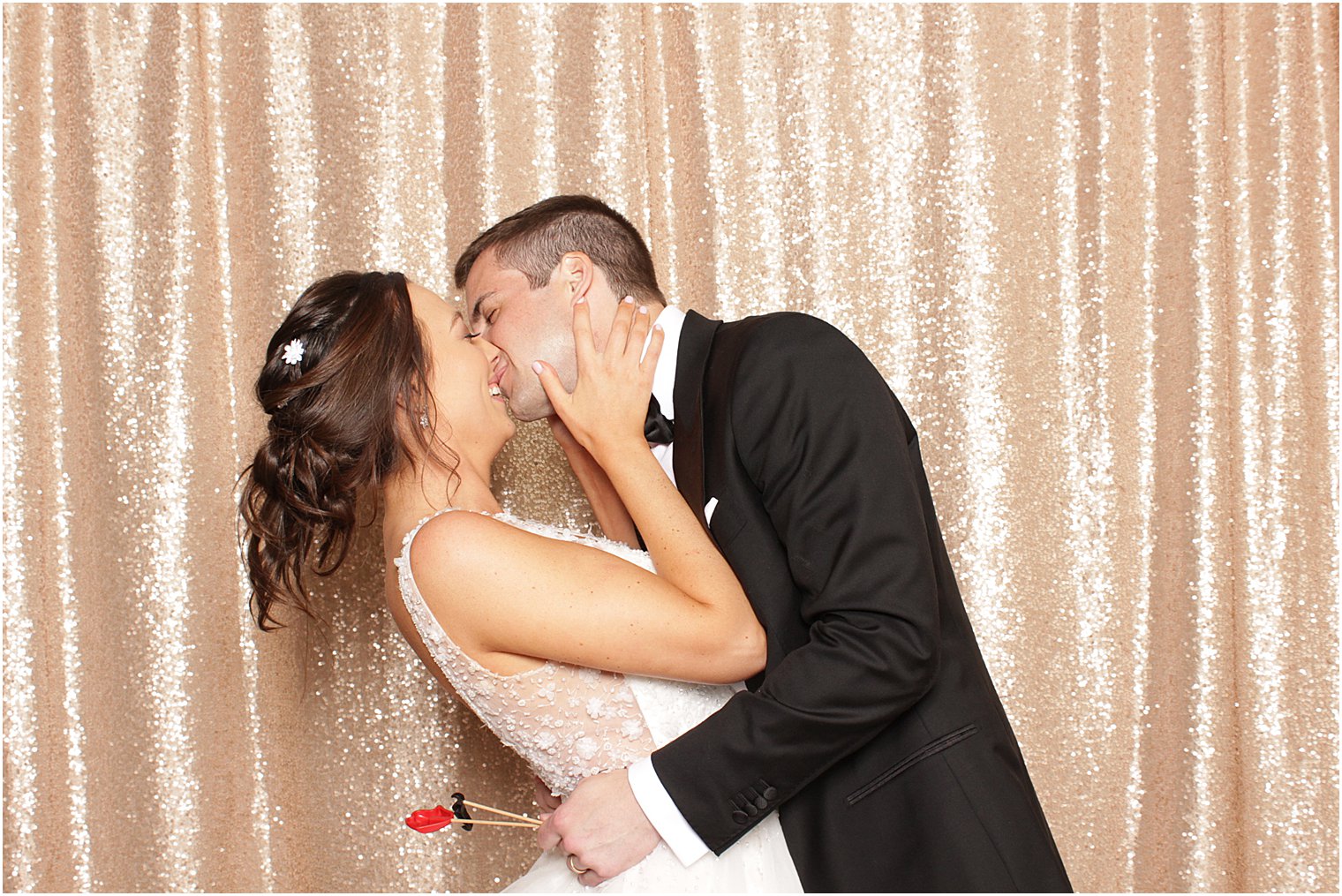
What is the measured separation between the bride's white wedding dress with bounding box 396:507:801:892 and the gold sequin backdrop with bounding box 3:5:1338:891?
77cm

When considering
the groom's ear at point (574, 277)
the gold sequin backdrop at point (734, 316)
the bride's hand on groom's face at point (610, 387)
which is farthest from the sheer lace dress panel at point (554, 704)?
the gold sequin backdrop at point (734, 316)

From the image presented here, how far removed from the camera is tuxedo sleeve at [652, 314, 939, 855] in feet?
3.80

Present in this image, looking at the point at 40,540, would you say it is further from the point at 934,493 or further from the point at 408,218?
the point at 934,493

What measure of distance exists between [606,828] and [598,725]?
15cm

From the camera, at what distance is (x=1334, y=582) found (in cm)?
205

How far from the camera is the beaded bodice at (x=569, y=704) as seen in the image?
1.32 meters

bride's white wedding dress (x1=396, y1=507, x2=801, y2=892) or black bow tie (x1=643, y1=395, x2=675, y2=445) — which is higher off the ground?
black bow tie (x1=643, y1=395, x2=675, y2=445)

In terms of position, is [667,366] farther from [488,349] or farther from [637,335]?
[488,349]

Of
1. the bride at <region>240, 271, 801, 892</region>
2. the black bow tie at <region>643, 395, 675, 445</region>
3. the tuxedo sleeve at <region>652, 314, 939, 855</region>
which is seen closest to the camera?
the tuxedo sleeve at <region>652, 314, 939, 855</region>

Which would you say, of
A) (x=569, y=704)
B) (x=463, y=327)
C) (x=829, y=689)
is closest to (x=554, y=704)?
(x=569, y=704)

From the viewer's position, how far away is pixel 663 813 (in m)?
1.22

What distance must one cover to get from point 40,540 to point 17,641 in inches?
8.0

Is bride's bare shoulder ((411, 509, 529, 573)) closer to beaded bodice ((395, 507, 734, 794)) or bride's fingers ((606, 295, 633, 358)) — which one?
beaded bodice ((395, 507, 734, 794))

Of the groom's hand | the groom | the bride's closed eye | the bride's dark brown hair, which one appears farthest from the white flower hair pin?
the groom's hand
